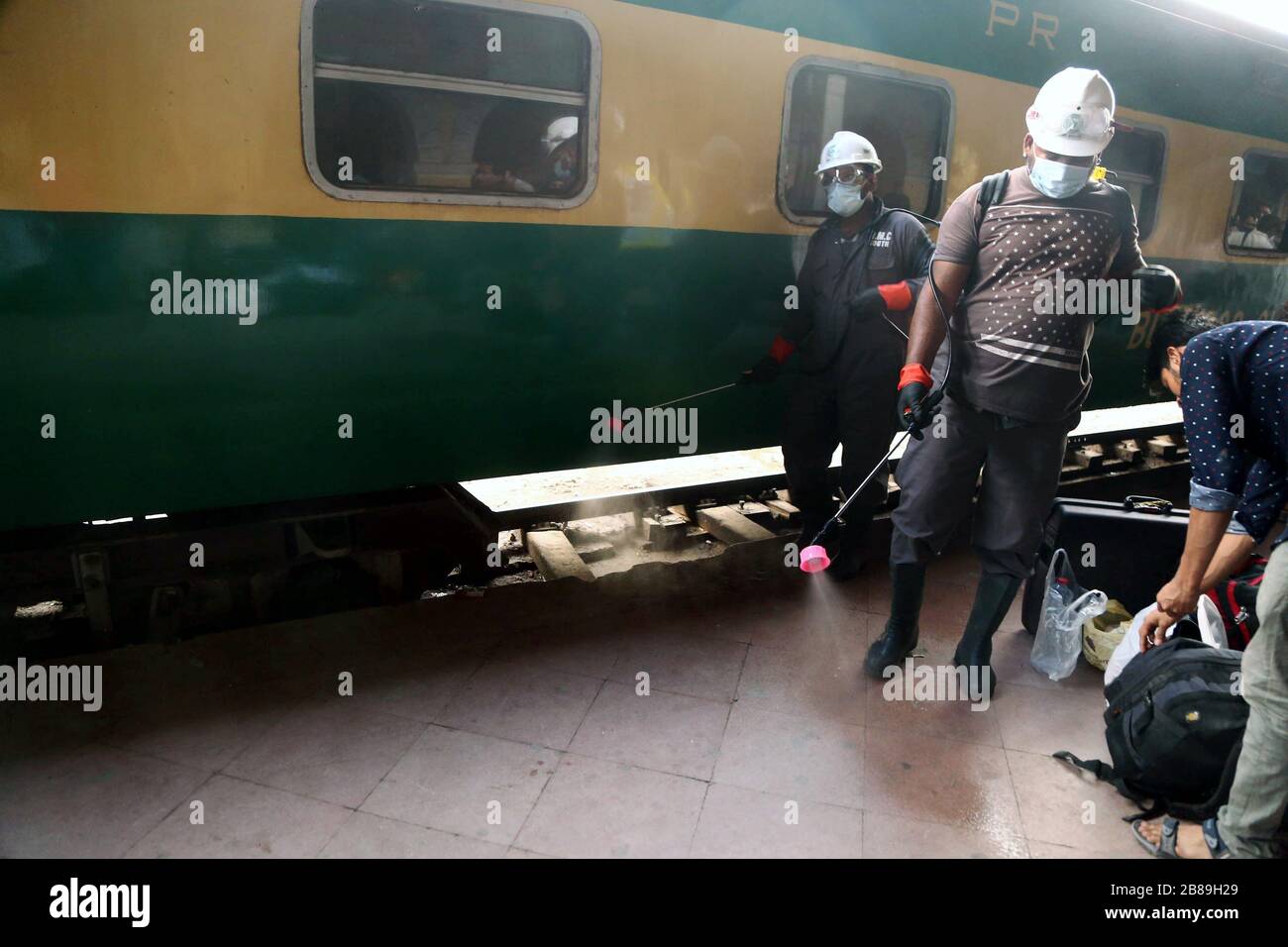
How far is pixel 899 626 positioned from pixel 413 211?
267 cm

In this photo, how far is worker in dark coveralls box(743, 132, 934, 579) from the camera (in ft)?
13.1

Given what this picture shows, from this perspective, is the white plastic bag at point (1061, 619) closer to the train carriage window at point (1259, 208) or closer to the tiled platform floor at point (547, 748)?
the tiled platform floor at point (547, 748)

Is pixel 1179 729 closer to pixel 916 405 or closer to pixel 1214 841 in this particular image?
pixel 1214 841

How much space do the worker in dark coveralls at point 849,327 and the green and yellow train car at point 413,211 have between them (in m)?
0.22

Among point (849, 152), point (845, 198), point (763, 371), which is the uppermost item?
point (849, 152)

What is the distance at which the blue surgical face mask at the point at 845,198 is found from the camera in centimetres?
400

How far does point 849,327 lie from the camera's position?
411 centimetres

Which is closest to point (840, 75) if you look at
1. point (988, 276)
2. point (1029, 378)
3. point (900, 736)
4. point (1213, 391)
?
point (988, 276)

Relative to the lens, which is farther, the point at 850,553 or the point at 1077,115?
the point at 850,553

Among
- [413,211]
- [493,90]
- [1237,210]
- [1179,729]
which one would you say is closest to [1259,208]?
[1237,210]

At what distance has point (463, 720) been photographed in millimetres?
3205

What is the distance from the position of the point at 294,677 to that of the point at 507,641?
897mm
